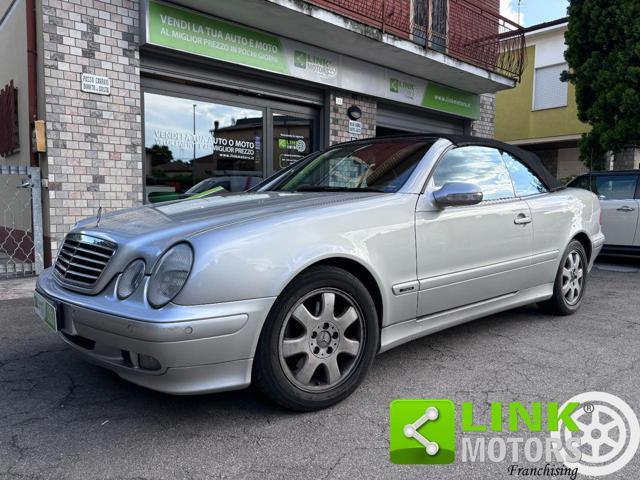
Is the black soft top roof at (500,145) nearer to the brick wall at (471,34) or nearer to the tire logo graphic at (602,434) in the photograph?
the tire logo graphic at (602,434)

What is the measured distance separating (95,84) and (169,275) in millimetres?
4771

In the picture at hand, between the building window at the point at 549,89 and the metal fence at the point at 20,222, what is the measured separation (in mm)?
16504

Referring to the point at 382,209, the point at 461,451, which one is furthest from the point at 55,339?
the point at 461,451

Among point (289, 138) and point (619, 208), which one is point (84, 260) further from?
point (619, 208)

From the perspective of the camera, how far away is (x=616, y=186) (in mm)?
8039

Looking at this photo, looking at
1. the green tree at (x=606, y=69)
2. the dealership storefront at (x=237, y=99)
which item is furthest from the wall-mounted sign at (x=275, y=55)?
the green tree at (x=606, y=69)

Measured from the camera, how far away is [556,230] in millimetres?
4145

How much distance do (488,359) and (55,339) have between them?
10.1 feet

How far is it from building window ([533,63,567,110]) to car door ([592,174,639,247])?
10.5 metres

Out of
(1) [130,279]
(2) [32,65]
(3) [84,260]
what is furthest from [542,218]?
(2) [32,65]

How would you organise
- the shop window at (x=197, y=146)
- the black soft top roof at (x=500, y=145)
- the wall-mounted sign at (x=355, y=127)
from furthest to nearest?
the wall-mounted sign at (x=355, y=127), the shop window at (x=197, y=146), the black soft top roof at (x=500, y=145)

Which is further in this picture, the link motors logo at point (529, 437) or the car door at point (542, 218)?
the car door at point (542, 218)

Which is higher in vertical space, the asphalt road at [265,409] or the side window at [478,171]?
the side window at [478,171]

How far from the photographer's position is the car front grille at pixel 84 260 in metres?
2.45
